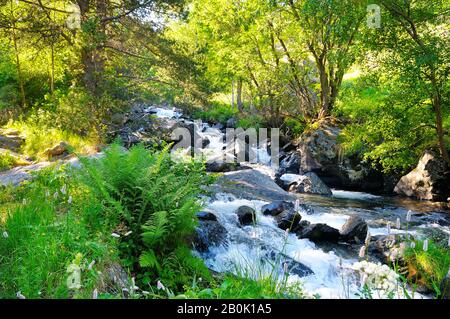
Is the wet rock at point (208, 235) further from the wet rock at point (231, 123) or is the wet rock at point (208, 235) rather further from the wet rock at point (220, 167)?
the wet rock at point (231, 123)

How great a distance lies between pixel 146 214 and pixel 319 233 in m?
4.20

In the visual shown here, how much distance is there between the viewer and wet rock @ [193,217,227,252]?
6316 mm

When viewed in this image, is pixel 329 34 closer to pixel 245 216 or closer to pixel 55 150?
pixel 245 216

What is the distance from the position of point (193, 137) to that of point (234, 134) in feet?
8.90

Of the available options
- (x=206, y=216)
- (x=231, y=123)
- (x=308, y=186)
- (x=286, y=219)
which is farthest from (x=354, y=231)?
(x=231, y=123)

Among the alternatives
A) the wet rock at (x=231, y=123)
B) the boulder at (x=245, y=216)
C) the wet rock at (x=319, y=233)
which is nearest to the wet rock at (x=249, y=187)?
the boulder at (x=245, y=216)

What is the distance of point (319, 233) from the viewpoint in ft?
25.1

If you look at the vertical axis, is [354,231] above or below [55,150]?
below

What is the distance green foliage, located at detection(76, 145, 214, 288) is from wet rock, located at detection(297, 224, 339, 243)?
3467 millimetres

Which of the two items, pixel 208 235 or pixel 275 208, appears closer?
pixel 208 235

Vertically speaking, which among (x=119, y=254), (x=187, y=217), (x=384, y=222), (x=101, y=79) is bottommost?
(x=384, y=222)

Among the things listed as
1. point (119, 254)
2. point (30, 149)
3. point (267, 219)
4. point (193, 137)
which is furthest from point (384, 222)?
point (193, 137)
